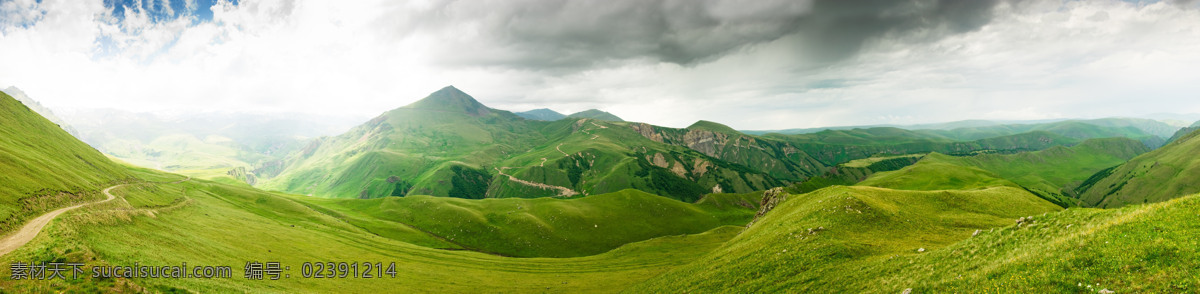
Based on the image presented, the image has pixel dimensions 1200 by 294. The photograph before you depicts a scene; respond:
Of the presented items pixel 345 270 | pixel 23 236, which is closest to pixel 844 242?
pixel 345 270

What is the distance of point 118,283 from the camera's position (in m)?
31.5

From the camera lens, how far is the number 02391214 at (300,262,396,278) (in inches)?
2464

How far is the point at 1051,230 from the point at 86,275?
71.5 metres

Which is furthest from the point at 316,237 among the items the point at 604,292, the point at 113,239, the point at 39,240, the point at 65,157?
the point at 65,157

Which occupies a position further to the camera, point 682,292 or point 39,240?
point 682,292

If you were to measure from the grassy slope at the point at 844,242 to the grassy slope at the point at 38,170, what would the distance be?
92092mm

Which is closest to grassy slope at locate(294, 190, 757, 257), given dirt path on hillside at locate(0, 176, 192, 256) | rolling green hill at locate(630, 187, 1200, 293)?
dirt path on hillside at locate(0, 176, 192, 256)

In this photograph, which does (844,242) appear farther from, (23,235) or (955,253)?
(23,235)

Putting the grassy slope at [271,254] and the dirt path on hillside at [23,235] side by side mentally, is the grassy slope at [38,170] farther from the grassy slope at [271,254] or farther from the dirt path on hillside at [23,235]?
the grassy slope at [271,254]

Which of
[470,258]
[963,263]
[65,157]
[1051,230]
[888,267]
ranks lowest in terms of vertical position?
[470,258]

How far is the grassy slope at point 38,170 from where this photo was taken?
2340 inches

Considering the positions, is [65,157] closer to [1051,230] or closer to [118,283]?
[118,283]

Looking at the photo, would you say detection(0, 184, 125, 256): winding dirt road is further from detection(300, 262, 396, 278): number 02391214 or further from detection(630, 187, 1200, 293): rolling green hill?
detection(630, 187, 1200, 293): rolling green hill

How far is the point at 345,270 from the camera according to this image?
219ft
